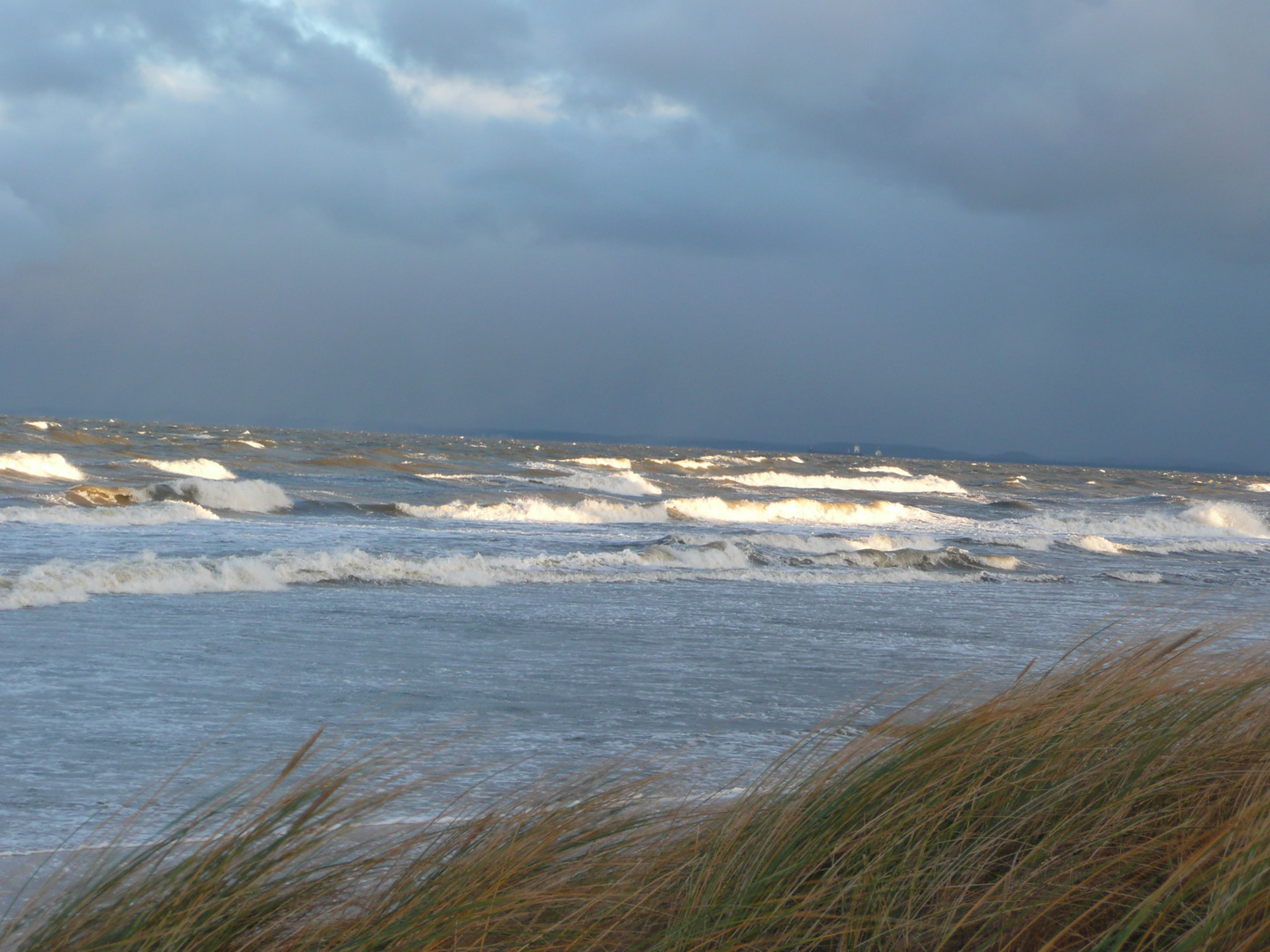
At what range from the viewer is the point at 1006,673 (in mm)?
6574

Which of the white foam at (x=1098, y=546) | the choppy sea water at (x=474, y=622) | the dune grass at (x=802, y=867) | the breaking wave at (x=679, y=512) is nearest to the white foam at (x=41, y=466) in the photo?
the choppy sea water at (x=474, y=622)

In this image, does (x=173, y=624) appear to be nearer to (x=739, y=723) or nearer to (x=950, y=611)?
(x=739, y=723)

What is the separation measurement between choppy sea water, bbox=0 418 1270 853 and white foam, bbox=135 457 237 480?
6733mm

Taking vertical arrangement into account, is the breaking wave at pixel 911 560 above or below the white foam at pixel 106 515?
above

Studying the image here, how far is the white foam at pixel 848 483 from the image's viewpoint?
43.8 meters

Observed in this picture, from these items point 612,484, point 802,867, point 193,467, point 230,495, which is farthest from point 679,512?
point 802,867

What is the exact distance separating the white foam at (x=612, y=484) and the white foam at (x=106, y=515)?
16.1 metres

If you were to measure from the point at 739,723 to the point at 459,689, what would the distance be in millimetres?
1609

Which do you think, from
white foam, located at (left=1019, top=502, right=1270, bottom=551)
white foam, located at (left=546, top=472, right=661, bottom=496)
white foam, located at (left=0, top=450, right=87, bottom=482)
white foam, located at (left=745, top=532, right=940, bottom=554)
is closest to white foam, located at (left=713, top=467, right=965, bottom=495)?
white foam, located at (left=546, top=472, right=661, bottom=496)

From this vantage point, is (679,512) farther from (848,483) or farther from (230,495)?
(848,483)

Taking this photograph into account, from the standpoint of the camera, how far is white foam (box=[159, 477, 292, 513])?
2125 centimetres

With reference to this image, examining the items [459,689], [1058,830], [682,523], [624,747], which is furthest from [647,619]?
[682,523]

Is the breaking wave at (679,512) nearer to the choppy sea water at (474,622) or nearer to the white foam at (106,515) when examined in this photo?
the choppy sea water at (474,622)

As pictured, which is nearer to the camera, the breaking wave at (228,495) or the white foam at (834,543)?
the white foam at (834,543)
